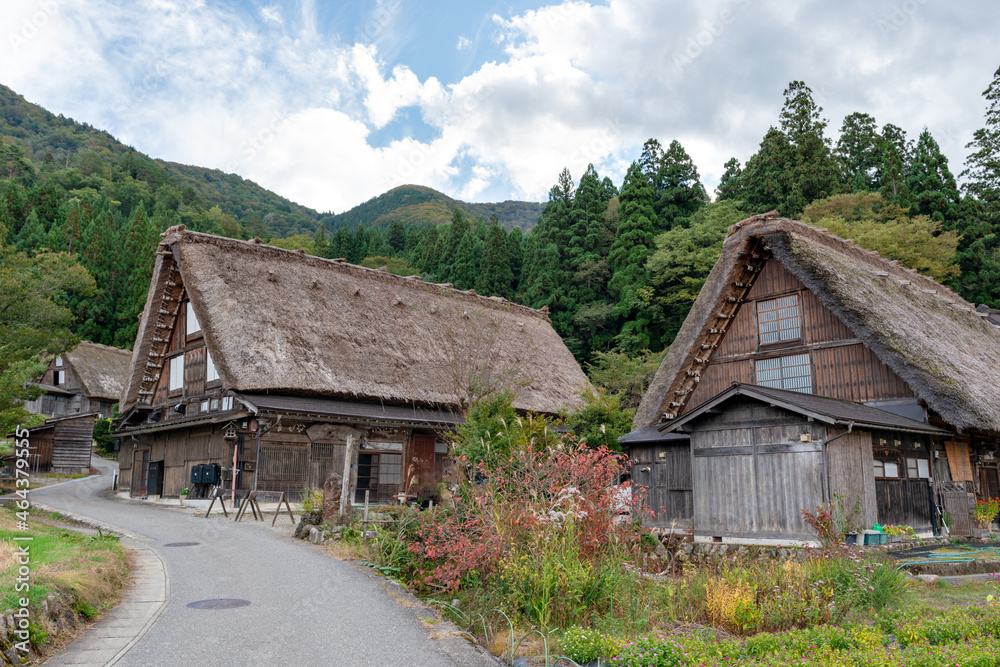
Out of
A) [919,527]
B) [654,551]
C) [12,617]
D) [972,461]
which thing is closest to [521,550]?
[12,617]

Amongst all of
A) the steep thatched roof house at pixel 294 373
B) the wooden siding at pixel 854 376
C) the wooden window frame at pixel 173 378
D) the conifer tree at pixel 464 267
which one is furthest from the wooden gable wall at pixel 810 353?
the conifer tree at pixel 464 267

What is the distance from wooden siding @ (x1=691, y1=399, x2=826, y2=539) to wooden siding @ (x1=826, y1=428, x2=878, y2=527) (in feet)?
0.76

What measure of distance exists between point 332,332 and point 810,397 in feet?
47.0

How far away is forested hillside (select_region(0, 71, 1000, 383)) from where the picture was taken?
34.2 metres

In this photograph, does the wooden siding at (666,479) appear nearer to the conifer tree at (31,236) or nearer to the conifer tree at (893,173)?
the conifer tree at (893,173)

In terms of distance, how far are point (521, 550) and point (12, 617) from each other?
15.5 ft

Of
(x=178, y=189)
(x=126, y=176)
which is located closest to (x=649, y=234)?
(x=178, y=189)

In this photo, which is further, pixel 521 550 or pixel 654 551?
pixel 654 551

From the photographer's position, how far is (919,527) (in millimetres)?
13875

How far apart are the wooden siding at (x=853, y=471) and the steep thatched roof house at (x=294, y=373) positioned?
27.1 ft

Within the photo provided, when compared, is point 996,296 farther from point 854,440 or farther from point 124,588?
point 124,588

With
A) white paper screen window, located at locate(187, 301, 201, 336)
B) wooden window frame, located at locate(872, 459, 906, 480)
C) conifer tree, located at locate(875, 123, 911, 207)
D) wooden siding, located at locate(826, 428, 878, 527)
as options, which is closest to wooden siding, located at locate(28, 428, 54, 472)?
white paper screen window, located at locate(187, 301, 201, 336)

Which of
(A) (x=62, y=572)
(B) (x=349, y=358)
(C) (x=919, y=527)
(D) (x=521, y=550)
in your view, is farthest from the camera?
(B) (x=349, y=358)

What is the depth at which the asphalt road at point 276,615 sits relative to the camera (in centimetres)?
582
